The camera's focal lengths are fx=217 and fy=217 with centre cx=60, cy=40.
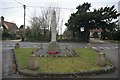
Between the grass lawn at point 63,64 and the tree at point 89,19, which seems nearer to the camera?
the grass lawn at point 63,64

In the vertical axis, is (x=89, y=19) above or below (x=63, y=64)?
above

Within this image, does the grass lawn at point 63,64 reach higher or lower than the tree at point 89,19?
lower

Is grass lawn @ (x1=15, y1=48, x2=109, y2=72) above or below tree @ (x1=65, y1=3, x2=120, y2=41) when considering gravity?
below

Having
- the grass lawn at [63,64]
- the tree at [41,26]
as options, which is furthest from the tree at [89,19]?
the grass lawn at [63,64]

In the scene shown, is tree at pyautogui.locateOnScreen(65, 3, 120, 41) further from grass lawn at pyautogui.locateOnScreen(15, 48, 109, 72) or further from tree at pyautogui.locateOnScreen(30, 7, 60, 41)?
grass lawn at pyautogui.locateOnScreen(15, 48, 109, 72)

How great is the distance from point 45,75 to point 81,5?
120 feet

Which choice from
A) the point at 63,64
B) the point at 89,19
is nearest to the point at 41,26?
the point at 89,19

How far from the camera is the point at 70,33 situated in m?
47.4

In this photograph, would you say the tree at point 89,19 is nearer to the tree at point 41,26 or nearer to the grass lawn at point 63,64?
the tree at point 41,26

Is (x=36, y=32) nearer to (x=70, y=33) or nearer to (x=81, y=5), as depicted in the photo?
(x=70, y=33)

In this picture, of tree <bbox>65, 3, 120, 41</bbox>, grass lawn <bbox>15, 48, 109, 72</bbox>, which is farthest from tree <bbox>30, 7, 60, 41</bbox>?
grass lawn <bbox>15, 48, 109, 72</bbox>

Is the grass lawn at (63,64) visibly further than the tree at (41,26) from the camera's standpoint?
No

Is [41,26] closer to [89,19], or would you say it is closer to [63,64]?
[89,19]

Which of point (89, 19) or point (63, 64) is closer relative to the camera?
point (63, 64)
